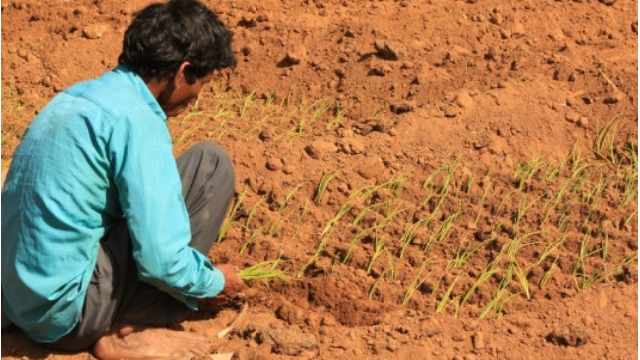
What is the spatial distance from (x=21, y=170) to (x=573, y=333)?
6.24 feet

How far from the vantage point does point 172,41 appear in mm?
2873

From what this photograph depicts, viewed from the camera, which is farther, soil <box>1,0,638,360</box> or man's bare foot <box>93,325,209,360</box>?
soil <box>1,0,638,360</box>

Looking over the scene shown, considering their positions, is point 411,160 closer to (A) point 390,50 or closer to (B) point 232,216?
(B) point 232,216

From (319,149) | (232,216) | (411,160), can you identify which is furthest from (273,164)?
(411,160)

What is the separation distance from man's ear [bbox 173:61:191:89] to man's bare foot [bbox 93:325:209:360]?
82 cm

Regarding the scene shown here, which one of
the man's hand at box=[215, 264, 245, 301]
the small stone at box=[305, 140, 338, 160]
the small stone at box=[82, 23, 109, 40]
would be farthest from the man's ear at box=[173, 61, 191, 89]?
the small stone at box=[82, 23, 109, 40]

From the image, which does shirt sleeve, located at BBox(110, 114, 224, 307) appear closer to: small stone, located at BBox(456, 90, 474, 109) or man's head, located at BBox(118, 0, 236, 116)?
man's head, located at BBox(118, 0, 236, 116)

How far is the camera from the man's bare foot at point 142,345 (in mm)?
3223

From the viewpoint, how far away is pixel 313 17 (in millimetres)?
6125

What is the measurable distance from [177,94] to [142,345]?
839 mm

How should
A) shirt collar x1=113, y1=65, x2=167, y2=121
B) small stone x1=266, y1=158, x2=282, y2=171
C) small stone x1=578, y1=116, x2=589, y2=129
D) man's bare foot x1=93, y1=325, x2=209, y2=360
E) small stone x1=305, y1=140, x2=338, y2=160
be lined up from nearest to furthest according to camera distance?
shirt collar x1=113, y1=65, x2=167, y2=121
man's bare foot x1=93, y1=325, x2=209, y2=360
small stone x1=266, y1=158, x2=282, y2=171
small stone x1=305, y1=140, x2=338, y2=160
small stone x1=578, y1=116, x2=589, y2=129

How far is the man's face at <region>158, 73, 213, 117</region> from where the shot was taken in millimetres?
2957

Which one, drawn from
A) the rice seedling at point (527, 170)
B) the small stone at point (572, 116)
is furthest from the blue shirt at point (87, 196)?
the small stone at point (572, 116)

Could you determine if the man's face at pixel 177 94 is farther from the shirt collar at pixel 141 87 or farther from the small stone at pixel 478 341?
the small stone at pixel 478 341
